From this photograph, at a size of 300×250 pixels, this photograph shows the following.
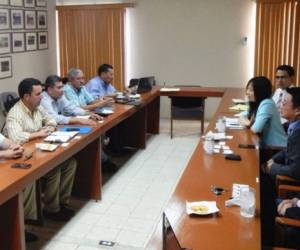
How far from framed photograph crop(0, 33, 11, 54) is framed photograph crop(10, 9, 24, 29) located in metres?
0.22

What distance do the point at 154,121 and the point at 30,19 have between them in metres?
2.49

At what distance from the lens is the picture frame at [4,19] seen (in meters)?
5.65

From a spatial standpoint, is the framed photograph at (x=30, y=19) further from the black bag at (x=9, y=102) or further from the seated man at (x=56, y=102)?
the seated man at (x=56, y=102)

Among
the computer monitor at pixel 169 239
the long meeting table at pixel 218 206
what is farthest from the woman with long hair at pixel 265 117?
the computer monitor at pixel 169 239

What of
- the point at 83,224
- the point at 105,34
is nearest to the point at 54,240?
the point at 83,224

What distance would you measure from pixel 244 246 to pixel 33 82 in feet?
7.33

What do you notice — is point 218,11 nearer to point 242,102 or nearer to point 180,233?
point 242,102

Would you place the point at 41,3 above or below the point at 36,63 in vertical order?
above

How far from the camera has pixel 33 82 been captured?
330cm

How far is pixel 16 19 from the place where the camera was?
601 centimetres

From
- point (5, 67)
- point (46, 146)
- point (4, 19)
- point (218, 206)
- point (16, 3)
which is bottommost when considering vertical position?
point (218, 206)

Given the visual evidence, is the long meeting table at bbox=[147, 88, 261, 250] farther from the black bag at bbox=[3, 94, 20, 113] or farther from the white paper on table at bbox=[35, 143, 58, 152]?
the black bag at bbox=[3, 94, 20, 113]

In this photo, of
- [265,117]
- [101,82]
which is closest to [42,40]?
[101,82]

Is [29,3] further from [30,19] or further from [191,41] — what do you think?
[191,41]
